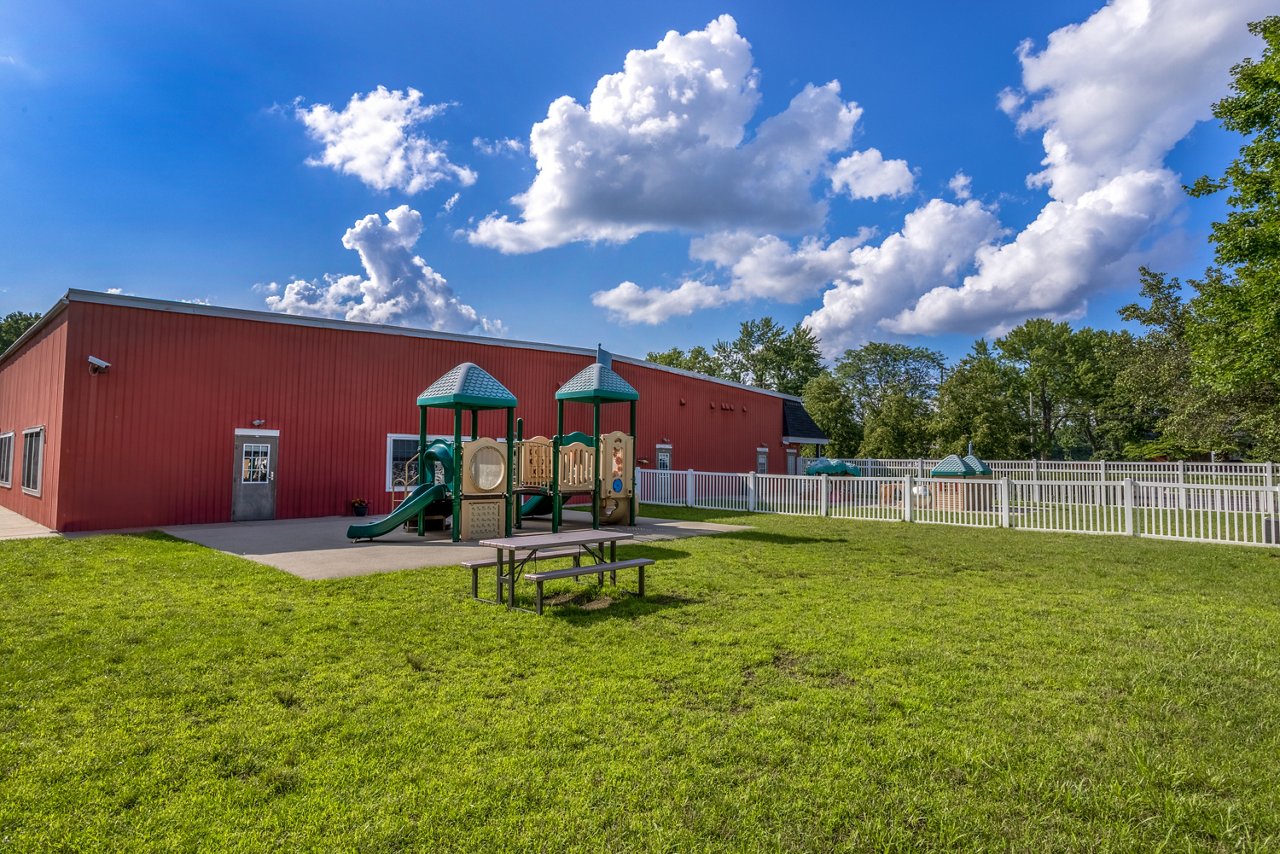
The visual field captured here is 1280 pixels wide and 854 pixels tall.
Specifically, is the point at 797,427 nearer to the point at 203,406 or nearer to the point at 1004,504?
the point at 1004,504

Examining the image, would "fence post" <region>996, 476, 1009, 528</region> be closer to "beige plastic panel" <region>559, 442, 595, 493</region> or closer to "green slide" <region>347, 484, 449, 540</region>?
"beige plastic panel" <region>559, 442, 595, 493</region>

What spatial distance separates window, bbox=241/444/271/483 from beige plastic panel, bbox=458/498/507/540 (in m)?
5.98

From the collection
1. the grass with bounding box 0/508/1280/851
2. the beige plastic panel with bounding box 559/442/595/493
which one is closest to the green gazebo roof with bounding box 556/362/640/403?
the beige plastic panel with bounding box 559/442/595/493

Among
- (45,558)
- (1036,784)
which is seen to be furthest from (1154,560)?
(45,558)

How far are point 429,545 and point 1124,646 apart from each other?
28.3 feet

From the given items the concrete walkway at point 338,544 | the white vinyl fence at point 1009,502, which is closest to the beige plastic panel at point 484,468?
the concrete walkway at point 338,544

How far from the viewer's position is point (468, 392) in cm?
1092

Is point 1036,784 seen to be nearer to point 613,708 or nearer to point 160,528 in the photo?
point 613,708

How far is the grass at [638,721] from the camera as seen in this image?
2.51 metres

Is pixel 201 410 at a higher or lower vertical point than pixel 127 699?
higher

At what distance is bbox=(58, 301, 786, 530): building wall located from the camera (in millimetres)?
12195

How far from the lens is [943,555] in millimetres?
9414

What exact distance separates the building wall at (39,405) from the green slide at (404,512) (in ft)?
19.6

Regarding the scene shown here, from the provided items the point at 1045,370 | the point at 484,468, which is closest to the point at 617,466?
the point at 484,468
